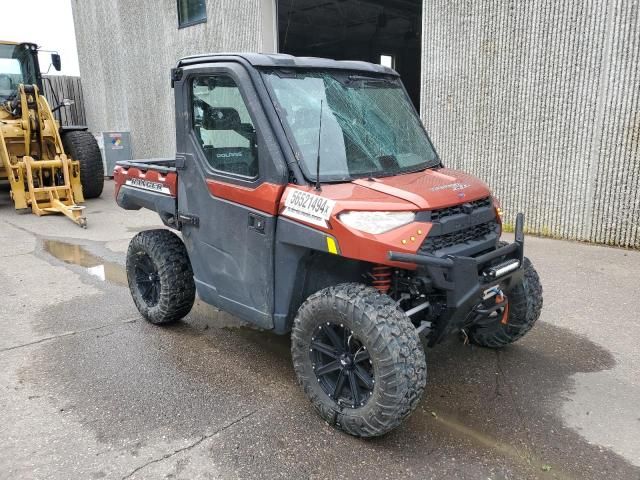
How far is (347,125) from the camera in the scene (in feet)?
11.0

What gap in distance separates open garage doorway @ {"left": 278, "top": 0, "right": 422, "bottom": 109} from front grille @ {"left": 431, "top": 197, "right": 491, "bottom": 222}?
10652 millimetres

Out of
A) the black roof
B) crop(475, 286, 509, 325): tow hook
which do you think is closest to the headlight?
crop(475, 286, 509, 325): tow hook

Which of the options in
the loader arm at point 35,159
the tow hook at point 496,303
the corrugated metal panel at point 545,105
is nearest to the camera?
the tow hook at point 496,303

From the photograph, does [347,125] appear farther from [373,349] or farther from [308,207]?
[373,349]

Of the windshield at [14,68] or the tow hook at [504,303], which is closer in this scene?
the tow hook at [504,303]

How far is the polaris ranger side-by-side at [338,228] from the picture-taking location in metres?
2.80

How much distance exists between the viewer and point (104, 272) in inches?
248

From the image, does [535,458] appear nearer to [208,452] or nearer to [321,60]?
[208,452]

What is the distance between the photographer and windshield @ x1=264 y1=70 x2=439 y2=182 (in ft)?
10.5

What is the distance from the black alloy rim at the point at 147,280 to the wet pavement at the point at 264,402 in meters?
0.25

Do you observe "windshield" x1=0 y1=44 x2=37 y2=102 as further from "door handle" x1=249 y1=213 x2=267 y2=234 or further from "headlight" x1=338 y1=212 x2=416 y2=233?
"headlight" x1=338 y1=212 x2=416 y2=233

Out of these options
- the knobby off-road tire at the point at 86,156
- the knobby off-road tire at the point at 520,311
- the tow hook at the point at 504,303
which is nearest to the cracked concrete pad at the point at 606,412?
the knobby off-road tire at the point at 520,311

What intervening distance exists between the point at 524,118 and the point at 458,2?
2.03 metres

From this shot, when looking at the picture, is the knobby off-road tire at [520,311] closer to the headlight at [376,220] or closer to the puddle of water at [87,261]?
the headlight at [376,220]
